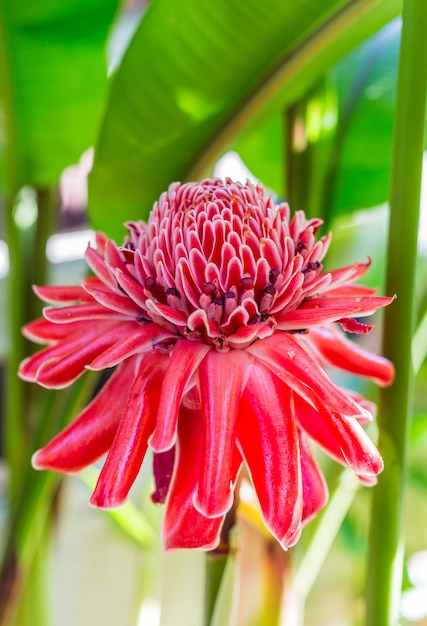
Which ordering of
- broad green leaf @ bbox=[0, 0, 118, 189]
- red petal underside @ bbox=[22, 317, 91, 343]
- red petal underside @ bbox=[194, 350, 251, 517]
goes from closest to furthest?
1. red petal underside @ bbox=[194, 350, 251, 517]
2. red petal underside @ bbox=[22, 317, 91, 343]
3. broad green leaf @ bbox=[0, 0, 118, 189]

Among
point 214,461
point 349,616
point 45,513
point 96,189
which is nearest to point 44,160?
point 96,189

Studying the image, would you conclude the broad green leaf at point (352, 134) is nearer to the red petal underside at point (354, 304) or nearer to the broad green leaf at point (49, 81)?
the broad green leaf at point (49, 81)

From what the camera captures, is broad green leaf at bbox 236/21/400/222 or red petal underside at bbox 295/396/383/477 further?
broad green leaf at bbox 236/21/400/222

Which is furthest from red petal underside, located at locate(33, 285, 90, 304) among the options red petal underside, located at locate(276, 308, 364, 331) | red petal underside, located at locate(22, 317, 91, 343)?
red petal underside, located at locate(276, 308, 364, 331)

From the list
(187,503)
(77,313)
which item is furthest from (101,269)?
(187,503)

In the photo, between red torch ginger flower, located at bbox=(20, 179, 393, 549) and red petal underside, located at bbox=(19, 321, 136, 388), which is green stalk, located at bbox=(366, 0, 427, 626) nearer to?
red torch ginger flower, located at bbox=(20, 179, 393, 549)

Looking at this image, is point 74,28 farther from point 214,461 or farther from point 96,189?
point 214,461

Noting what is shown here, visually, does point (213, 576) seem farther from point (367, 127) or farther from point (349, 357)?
point (367, 127)
